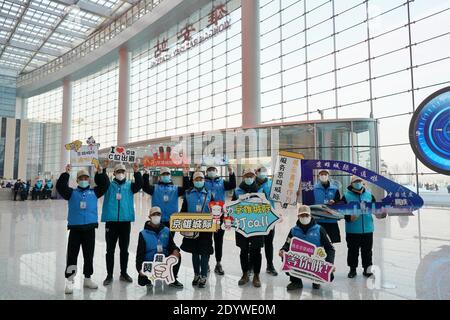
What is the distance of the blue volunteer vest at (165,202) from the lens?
5.16 meters

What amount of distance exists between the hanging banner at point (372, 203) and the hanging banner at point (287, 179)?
0.27m

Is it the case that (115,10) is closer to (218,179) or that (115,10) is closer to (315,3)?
(315,3)

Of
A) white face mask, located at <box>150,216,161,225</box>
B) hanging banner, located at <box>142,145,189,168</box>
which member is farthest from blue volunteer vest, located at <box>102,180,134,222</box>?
hanging banner, located at <box>142,145,189,168</box>

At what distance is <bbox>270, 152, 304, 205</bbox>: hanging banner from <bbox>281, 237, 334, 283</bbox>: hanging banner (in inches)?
33.8

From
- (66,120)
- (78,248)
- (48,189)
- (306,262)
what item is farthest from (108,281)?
(66,120)

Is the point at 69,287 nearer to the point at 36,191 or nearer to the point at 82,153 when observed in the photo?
the point at 82,153

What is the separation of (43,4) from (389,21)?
88.8 ft

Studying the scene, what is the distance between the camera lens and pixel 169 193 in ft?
17.1

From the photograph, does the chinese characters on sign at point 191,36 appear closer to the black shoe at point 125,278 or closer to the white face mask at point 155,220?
the white face mask at point 155,220

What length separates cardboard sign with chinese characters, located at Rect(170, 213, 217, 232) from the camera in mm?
4527

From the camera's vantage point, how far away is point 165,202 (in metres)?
5.17

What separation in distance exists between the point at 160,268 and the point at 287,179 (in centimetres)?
222

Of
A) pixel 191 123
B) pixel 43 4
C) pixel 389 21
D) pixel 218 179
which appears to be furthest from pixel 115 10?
pixel 218 179

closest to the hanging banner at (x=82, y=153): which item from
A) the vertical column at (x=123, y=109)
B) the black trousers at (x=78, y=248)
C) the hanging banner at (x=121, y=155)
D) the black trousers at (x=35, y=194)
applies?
the hanging banner at (x=121, y=155)
